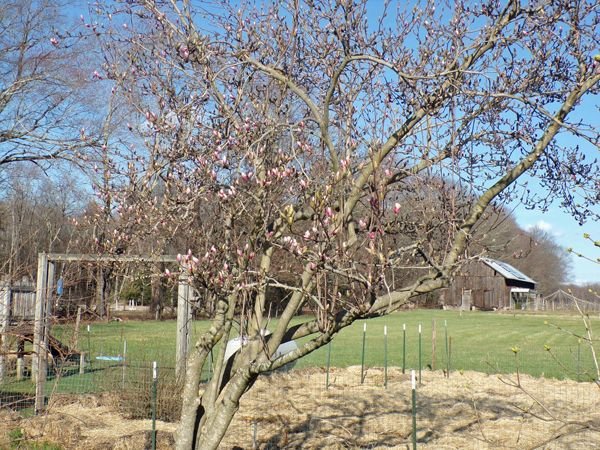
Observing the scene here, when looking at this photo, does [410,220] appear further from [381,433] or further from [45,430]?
[45,430]

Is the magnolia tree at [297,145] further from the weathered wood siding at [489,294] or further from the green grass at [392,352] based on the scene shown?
the weathered wood siding at [489,294]

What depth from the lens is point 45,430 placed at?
770cm

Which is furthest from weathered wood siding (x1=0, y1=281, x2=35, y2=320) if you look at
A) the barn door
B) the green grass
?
the barn door

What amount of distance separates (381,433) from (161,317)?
1182 inches

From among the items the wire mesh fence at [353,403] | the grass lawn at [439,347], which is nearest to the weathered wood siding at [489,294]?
the grass lawn at [439,347]

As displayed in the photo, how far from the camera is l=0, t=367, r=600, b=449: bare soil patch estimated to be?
7.75 meters

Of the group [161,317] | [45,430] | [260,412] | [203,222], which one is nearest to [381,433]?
[260,412]

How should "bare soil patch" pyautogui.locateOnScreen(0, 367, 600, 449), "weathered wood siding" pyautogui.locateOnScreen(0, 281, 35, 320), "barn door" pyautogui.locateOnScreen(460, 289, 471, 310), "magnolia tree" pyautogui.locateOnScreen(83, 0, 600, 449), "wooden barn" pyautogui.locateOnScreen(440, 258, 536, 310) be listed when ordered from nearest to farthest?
1. "magnolia tree" pyautogui.locateOnScreen(83, 0, 600, 449)
2. "bare soil patch" pyautogui.locateOnScreen(0, 367, 600, 449)
3. "weathered wood siding" pyautogui.locateOnScreen(0, 281, 35, 320)
4. "barn door" pyautogui.locateOnScreen(460, 289, 471, 310)
5. "wooden barn" pyautogui.locateOnScreen(440, 258, 536, 310)

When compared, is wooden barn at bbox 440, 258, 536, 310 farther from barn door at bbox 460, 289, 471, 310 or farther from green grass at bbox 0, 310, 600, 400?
green grass at bbox 0, 310, 600, 400

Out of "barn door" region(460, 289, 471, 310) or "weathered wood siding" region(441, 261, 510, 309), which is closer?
"barn door" region(460, 289, 471, 310)

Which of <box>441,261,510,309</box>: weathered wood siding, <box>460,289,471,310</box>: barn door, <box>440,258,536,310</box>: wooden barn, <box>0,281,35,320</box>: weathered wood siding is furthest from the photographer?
<box>441,261,510,309</box>: weathered wood siding

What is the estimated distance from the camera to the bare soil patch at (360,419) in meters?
7.75

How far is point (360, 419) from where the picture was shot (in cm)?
948

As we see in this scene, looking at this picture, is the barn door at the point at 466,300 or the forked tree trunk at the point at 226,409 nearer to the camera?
the forked tree trunk at the point at 226,409
